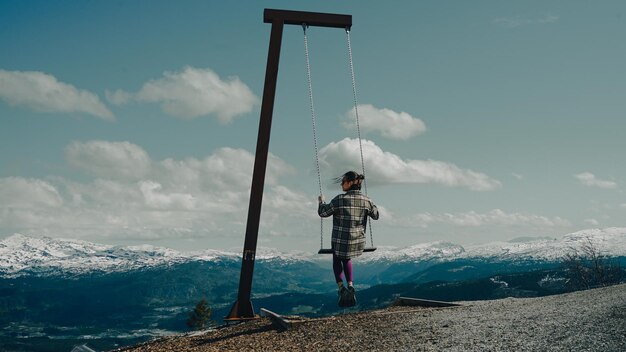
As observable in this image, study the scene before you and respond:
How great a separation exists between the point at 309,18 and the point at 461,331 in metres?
10.4

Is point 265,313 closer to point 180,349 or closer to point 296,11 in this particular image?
point 180,349

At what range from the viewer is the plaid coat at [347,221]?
1301cm

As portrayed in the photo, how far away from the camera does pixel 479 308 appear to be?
44.2 feet

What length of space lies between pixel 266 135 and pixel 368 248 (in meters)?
4.99

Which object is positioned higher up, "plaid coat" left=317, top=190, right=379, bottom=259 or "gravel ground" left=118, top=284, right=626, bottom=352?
"plaid coat" left=317, top=190, right=379, bottom=259

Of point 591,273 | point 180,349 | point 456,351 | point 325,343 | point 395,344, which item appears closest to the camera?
point 456,351

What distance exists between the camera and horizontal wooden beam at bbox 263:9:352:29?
635 inches

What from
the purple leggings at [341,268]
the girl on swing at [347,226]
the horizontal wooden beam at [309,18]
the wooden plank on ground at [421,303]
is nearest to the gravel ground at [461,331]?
the wooden plank on ground at [421,303]

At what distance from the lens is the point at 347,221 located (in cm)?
1305

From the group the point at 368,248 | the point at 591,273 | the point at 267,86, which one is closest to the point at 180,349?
the point at 368,248

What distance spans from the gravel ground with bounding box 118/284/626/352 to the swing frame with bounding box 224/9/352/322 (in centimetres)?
118

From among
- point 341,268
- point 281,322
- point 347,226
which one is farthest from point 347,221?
point 281,322

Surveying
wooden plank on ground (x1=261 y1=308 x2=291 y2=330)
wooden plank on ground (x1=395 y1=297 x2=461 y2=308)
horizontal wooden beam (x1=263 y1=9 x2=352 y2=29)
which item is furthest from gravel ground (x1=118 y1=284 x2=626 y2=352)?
horizontal wooden beam (x1=263 y1=9 x2=352 y2=29)

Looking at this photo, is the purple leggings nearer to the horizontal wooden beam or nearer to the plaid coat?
the plaid coat
